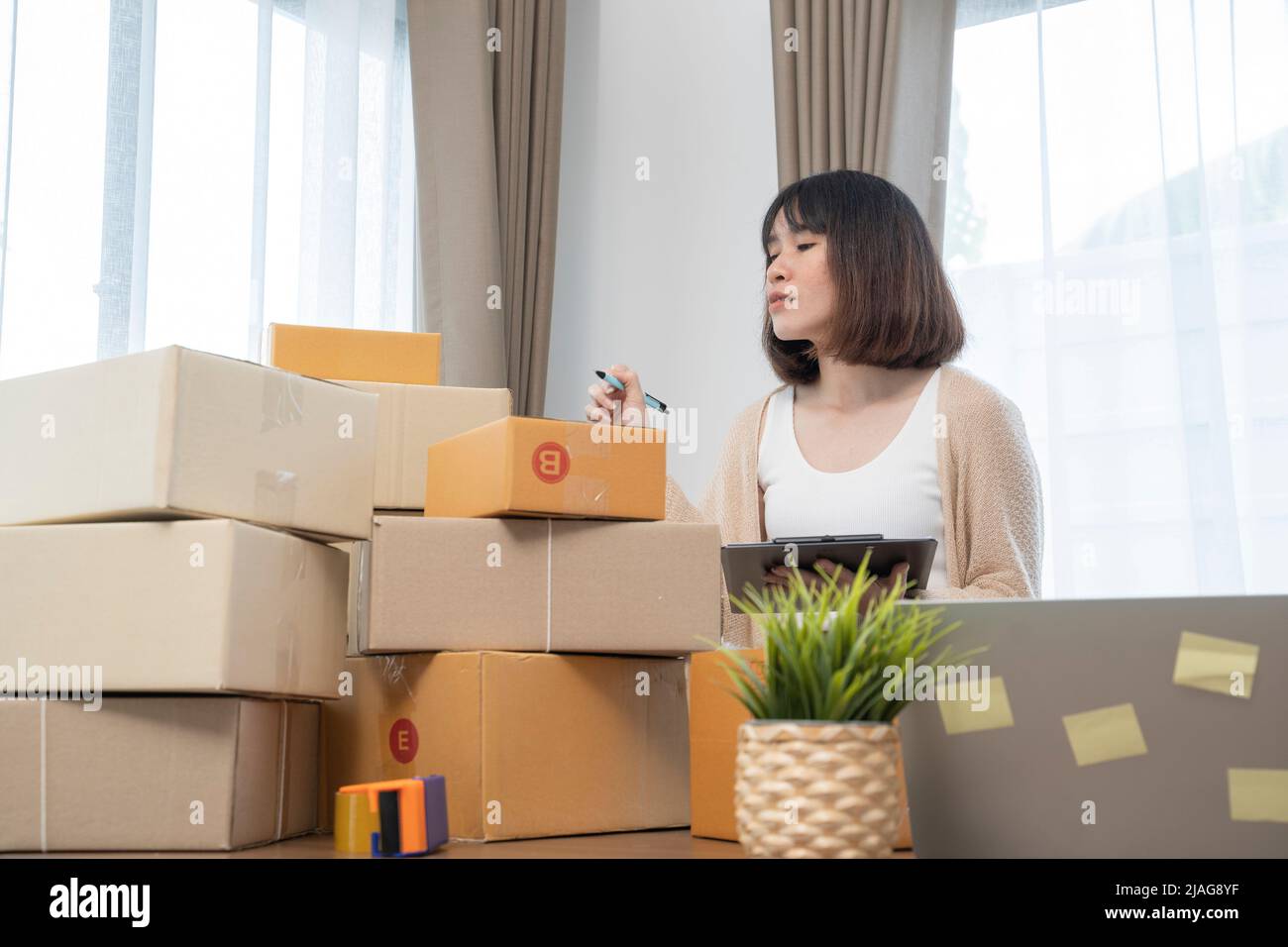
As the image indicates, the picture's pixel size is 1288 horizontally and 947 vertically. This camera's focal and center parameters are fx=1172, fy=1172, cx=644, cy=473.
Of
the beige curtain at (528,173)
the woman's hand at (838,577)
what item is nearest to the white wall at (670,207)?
the beige curtain at (528,173)

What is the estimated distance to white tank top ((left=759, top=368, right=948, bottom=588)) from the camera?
1.66 meters

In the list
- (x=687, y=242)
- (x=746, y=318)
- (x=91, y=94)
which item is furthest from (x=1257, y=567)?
(x=91, y=94)

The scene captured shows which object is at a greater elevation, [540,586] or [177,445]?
[177,445]

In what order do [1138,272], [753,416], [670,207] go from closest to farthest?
[753,416]
[1138,272]
[670,207]

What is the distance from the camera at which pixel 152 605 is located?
946 millimetres

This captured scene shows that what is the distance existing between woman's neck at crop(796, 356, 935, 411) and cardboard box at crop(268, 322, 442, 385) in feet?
2.15

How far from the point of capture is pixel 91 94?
1.97 m

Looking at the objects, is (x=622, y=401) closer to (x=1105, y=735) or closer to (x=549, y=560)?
(x=549, y=560)

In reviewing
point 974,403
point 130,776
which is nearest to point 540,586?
point 130,776

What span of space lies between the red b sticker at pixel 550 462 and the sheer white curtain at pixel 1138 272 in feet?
5.00

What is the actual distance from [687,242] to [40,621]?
211 centimetres

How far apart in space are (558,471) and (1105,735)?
544mm

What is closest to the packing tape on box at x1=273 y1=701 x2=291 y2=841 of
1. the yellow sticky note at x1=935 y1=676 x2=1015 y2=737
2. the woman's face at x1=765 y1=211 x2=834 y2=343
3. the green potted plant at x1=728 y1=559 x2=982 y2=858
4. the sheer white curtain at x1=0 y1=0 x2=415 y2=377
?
the green potted plant at x1=728 y1=559 x2=982 y2=858
